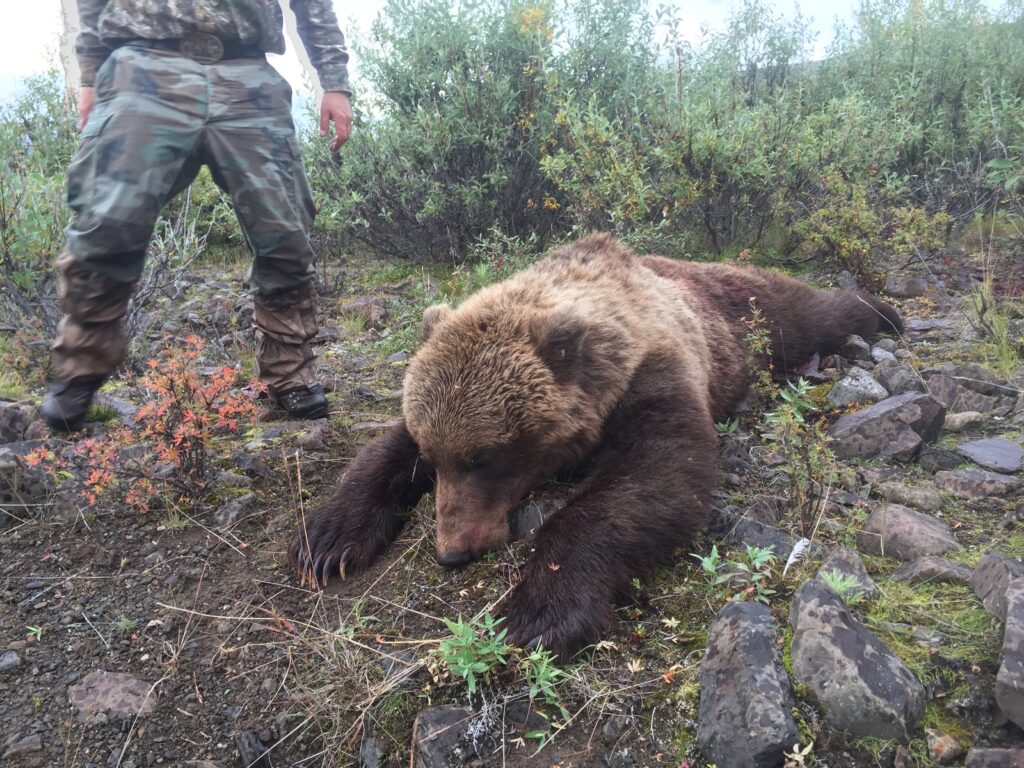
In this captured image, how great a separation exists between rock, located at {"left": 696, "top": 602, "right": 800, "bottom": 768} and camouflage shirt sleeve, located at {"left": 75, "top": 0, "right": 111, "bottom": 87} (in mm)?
3909

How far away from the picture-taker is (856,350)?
4566 mm

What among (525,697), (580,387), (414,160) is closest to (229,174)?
(580,387)

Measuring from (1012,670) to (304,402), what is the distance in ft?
11.0

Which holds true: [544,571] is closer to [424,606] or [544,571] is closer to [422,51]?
[424,606]

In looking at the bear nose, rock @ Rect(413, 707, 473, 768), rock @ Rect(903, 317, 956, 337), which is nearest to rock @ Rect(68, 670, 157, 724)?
rock @ Rect(413, 707, 473, 768)

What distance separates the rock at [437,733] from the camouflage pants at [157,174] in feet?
8.19

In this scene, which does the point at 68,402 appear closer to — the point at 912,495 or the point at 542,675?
the point at 542,675

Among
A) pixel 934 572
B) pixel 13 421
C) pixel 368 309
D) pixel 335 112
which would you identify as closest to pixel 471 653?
pixel 934 572

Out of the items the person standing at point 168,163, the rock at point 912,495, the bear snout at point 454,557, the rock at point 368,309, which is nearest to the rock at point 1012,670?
the rock at point 912,495

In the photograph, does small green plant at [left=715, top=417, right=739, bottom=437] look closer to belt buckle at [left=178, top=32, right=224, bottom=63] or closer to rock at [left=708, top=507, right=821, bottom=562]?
rock at [left=708, top=507, right=821, bottom=562]

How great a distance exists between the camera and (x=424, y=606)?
7.80 feet

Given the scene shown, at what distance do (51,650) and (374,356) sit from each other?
3.10 m

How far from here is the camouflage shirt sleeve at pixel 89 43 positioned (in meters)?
3.52

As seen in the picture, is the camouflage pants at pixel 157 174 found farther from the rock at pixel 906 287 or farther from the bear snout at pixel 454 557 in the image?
the rock at pixel 906 287
